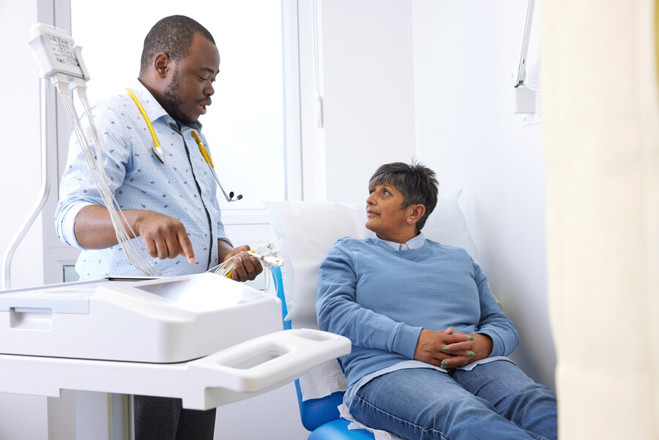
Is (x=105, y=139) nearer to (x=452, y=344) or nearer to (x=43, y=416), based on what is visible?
(x=452, y=344)

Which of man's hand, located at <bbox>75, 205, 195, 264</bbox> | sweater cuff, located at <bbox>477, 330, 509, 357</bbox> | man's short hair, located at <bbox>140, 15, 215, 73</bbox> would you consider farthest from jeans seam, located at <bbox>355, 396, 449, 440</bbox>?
man's short hair, located at <bbox>140, 15, 215, 73</bbox>

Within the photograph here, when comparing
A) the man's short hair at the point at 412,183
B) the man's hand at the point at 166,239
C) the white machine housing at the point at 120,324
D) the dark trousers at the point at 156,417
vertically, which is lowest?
the dark trousers at the point at 156,417

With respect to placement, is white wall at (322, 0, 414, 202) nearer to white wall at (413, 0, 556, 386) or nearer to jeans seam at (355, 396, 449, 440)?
white wall at (413, 0, 556, 386)

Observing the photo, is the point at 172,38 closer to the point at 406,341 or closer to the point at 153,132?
the point at 153,132

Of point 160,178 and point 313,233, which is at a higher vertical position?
point 160,178

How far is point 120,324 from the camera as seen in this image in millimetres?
619

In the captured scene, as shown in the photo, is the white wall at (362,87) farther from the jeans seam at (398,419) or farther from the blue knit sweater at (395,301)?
the jeans seam at (398,419)

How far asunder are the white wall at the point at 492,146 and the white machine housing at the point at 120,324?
1.02 metres

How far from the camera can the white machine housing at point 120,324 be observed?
61 centimetres

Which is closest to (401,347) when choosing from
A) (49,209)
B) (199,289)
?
(199,289)

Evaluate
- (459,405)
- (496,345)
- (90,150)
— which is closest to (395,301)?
(496,345)

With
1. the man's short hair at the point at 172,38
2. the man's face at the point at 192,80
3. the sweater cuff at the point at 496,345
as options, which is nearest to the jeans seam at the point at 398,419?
the sweater cuff at the point at 496,345

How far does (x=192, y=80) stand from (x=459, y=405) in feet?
2.96

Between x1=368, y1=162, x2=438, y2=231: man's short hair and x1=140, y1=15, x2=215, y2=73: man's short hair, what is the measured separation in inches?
26.0
